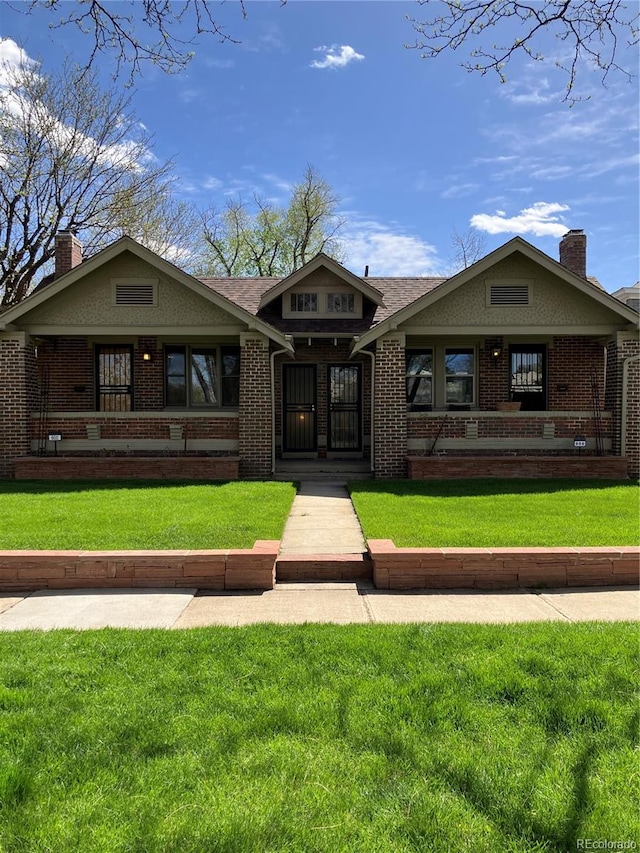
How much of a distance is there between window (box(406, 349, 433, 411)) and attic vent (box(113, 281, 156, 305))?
20.3ft

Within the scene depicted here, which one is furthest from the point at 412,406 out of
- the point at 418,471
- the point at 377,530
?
the point at 377,530

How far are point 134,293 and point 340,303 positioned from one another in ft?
16.0

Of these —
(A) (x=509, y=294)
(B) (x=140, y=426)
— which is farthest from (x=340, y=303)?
(B) (x=140, y=426)

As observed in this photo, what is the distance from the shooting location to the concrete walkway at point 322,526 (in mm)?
6048

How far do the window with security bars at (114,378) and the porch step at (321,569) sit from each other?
882 cm

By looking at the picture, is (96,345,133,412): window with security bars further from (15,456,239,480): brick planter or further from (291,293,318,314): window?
(291,293,318,314): window

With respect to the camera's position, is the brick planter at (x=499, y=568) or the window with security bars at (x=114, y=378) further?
the window with security bars at (x=114, y=378)

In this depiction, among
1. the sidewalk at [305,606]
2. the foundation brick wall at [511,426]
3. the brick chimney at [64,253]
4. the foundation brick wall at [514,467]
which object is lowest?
the sidewalk at [305,606]

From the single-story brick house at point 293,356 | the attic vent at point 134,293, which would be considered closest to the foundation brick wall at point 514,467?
the single-story brick house at point 293,356

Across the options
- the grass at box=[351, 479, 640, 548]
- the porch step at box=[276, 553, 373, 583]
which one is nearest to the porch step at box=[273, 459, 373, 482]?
the grass at box=[351, 479, 640, 548]

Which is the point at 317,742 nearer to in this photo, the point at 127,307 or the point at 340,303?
the point at 127,307

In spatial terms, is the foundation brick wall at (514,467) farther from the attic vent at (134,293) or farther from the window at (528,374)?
the attic vent at (134,293)

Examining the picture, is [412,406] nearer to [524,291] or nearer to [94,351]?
[524,291]

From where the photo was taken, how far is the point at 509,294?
11.5m
